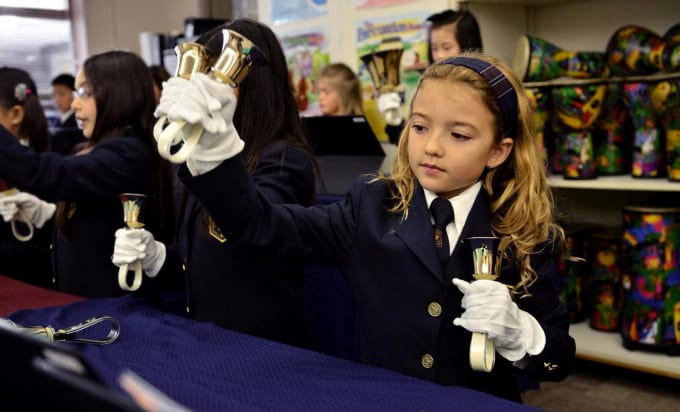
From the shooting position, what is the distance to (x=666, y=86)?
Answer: 2.27m

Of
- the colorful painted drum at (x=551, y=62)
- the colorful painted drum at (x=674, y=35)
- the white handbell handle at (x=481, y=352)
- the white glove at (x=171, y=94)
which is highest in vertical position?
the colorful painted drum at (x=674, y=35)

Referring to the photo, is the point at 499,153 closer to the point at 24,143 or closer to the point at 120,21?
the point at 24,143

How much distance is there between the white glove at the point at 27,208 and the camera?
207 centimetres

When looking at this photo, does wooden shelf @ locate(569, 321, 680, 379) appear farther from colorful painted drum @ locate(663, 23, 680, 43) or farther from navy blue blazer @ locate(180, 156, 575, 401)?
navy blue blazer @ locate(180, 156, 575, 401)

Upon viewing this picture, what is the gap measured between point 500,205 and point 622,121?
164 centimetres

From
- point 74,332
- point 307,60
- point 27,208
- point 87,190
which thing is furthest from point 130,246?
point 307,60

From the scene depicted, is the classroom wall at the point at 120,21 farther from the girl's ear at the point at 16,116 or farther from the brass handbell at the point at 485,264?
the brass handbell at the point at 485,264

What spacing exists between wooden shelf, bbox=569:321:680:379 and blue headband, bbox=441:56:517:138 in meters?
1.53

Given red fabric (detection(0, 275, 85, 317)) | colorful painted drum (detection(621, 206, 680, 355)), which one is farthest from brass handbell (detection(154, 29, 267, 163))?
colorful painted drum (detection(621, 206, 680, 355))

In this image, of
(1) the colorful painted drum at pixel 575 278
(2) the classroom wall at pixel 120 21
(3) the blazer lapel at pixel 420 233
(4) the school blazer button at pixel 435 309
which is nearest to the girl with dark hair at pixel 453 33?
(1) the colorful painted drum at pixel 575 278

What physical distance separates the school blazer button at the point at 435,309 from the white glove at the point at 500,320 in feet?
0.27

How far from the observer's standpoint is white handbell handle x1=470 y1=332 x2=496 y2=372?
0.92 meters

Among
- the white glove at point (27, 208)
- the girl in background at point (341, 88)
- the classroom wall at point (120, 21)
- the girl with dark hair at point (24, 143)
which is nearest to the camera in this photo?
the white glove at point (27, 208)

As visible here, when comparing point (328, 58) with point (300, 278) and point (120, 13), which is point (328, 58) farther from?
point (120, 13)
